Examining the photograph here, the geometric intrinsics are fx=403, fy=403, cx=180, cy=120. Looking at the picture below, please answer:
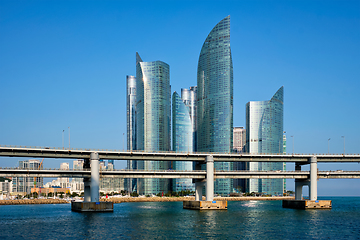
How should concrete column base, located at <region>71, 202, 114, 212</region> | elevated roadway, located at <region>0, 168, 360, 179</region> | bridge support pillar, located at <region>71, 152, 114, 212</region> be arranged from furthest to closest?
concrete column base, located at <region>71, 202, 114, 212</region> < bridge support pillar, located at <region>71, 152, 114, 212</region> < elevated roadway, located at <region>0, 168, 360, 179</region>

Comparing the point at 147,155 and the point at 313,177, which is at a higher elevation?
the point at 147,155

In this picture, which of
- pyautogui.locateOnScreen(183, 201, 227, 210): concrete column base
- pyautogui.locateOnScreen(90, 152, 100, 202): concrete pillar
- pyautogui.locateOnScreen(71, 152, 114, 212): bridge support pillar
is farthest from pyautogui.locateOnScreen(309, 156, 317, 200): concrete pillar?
pyautogui.locateOnScreen(90, 152, 100, 202): concrete pillar

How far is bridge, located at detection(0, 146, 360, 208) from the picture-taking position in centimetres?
13200

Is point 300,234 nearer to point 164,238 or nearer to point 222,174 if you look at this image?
point 164,238

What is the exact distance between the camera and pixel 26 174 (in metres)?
128

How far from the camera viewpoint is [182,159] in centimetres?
15188

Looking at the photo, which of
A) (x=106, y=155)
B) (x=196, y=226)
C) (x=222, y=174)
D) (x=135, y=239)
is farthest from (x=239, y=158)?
(x=135, y=239)

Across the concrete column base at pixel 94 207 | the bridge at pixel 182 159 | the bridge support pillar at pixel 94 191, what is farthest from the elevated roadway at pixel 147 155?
the concrete column base at pixel 94 207

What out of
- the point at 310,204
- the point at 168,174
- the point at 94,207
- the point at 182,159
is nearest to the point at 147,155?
the point at 168,174

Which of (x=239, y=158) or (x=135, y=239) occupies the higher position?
(x=239, y=158)

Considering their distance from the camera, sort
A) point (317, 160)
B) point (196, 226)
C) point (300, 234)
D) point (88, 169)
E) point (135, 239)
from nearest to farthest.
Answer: point (135, 239), point (300, 234), point (196, 226), point (88, 169), point (317, 160)

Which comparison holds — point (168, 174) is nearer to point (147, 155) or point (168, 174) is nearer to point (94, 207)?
point (147, 155)

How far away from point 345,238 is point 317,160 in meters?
81.9

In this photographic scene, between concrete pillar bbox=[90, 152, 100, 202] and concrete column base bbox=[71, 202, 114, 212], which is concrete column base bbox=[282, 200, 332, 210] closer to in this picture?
concrete column base bbox=[71, 202, 114, 212]
